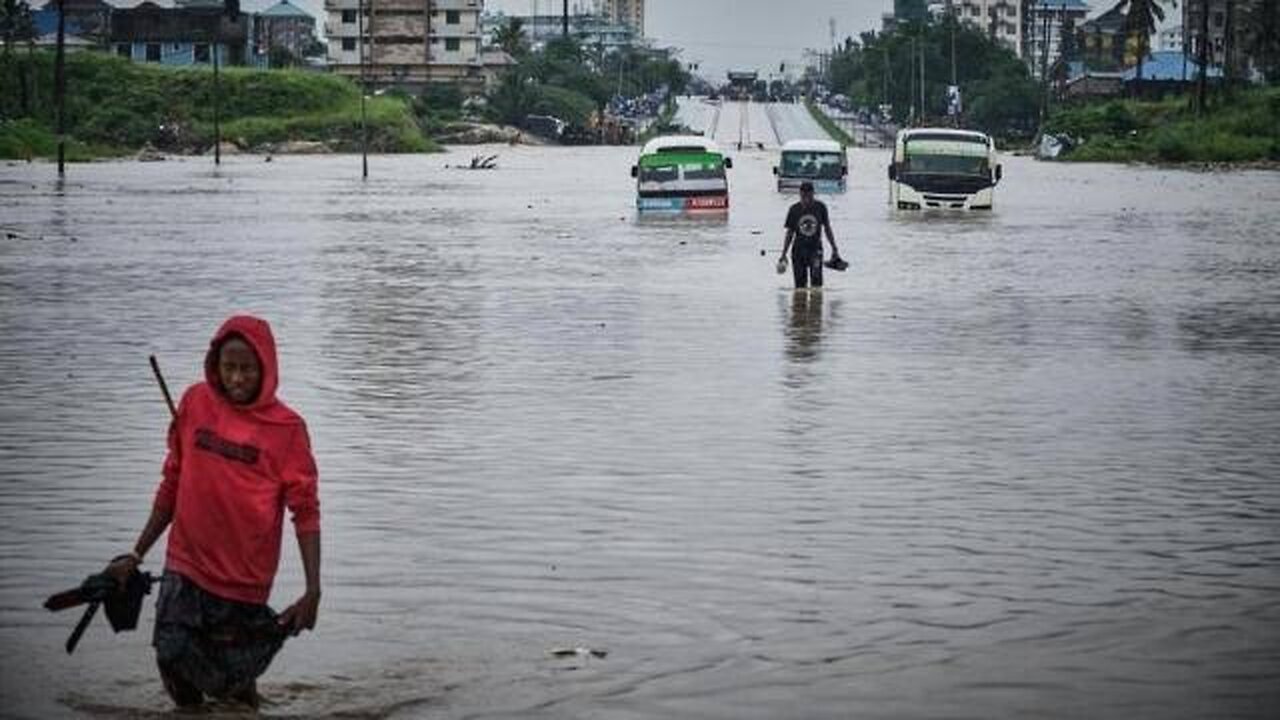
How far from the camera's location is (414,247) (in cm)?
3975

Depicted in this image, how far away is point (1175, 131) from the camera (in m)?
115

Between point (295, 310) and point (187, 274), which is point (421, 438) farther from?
point (187, 274)

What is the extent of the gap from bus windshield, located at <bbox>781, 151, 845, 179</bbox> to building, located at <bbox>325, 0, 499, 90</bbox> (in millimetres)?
124531

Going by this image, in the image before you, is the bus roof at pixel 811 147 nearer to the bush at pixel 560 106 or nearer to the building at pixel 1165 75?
the building at pixel 1165 75

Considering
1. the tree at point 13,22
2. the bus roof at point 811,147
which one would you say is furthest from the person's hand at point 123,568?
the tree at point 13,22

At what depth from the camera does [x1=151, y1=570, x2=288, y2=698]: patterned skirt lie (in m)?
7.91

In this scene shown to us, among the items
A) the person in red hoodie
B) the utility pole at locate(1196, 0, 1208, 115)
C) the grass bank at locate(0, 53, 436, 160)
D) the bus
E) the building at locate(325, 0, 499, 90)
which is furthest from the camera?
the building at locate(325, 0, 499, 90)

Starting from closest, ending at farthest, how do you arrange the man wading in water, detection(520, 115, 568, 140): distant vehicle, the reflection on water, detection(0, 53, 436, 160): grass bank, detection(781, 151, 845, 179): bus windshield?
the reflection on water
the man wading in water
detection(781, 151, 845, 179): bus windshield
detection(0, 53, 436, 160): grass bank
detection(520, 115, 568, 140): distant vehicle

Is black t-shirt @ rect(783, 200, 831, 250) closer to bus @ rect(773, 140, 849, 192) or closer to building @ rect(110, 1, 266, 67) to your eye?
bus @ rect(773, 140, 849, 192)

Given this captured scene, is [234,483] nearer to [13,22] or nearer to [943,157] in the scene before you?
[943,157]

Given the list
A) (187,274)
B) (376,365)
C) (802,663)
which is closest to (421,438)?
(376,365)

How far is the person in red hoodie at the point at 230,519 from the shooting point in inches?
307

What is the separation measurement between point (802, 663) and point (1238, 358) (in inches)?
518

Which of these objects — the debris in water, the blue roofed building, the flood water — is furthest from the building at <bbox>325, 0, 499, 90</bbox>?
the debris in water
